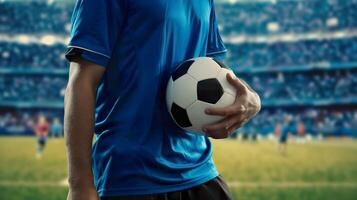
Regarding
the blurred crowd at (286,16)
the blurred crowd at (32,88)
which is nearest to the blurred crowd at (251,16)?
the blurred crowd at (286,16)

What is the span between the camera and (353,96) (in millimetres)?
11336

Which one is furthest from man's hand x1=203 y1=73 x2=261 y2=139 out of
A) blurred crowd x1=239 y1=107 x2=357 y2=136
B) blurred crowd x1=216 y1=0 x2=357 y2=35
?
blurred crowd x1=216 y1=0 x2=357 y2=35

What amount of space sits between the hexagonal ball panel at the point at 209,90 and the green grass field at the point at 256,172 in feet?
15.3

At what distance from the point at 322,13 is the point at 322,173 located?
220 inches

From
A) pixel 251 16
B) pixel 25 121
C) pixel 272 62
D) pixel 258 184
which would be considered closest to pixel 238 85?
pixel 258 184

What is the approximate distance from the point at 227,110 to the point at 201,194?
229 millimetres

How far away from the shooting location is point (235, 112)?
854 mm

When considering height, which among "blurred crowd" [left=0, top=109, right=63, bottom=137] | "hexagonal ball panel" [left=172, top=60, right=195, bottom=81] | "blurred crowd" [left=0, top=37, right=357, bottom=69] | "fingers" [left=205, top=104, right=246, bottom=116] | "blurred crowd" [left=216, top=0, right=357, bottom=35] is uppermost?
"hexagonal ball panel" [left=172, top=60, right=195, bottom=81]

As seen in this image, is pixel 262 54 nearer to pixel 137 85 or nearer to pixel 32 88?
pixel 32 88

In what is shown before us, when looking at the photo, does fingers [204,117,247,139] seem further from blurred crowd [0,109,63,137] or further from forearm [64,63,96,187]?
blurred crowd [0,109,63,137]

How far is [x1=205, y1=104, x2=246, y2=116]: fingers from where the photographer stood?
0.84 metres

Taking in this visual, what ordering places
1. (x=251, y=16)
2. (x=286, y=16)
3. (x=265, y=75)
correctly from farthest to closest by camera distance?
(x=265, y=75)
(x=251, y=16)
(x=286, y=16)

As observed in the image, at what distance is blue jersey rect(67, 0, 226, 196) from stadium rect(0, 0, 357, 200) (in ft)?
21.0

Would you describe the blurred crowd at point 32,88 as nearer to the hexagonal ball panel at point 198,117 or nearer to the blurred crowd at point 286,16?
the blurred crowd at point 286,16
